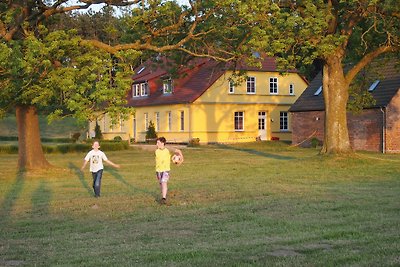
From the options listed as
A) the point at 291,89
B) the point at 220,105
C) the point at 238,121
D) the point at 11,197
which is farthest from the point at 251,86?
the point at 11,197

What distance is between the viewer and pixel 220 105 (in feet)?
180

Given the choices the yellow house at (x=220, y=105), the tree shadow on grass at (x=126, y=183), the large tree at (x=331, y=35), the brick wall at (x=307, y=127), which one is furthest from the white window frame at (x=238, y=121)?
the tree shadow on grass at (x=126, y=183)

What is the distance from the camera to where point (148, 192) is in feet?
63.0

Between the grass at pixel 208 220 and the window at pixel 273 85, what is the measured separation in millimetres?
32874

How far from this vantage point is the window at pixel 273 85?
57.4 meters

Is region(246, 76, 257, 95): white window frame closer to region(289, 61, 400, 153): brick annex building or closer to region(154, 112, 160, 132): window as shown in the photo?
region(154, 112, 160, 132): window

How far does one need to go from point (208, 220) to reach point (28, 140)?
602 inches

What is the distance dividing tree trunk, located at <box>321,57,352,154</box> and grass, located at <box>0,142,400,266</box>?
4232 millimetres

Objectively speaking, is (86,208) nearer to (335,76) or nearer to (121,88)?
(121,88)

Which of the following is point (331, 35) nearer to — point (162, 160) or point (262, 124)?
point (162, 160)

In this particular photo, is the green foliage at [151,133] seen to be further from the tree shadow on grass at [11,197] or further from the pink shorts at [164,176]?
the pink shorts at [164,176]

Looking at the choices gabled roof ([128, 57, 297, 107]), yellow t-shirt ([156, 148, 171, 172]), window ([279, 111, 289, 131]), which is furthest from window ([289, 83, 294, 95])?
yellow t-shirt ([156, 148, 171, 172])

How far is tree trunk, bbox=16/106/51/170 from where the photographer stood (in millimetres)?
26625

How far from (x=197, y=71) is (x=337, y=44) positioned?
30858mm
